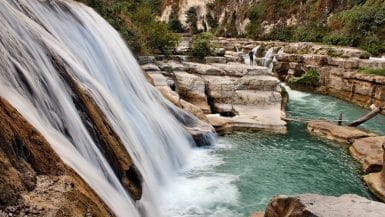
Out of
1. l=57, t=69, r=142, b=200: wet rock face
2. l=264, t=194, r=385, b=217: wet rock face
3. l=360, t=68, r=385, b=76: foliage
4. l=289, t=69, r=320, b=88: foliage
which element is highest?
l=57, t=69, r=142, b=200: wet rock face

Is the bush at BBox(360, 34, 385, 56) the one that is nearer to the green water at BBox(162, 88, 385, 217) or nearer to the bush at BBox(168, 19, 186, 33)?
the green water at BBox(162, 88, 385, 217)

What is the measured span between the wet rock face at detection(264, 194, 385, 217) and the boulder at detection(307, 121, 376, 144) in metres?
7.95

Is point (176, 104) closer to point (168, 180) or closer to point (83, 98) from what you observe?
point (168, 180)

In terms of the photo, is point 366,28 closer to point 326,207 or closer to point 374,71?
Result: point 374,71

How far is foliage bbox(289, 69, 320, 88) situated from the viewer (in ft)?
86.0

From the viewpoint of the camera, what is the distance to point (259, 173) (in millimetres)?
11492

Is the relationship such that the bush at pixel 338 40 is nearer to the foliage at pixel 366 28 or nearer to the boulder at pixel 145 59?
the foliage at pixel 366 28

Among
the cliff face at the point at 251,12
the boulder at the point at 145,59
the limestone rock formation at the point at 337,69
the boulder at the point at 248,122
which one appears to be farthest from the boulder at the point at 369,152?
the cliff face at the point at 251,12

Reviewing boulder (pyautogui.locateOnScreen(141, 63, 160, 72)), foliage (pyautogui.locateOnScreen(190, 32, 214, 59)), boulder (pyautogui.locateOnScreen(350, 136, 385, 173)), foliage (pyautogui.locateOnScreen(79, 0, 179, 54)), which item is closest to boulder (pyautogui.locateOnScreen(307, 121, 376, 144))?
boulder (pyautogui.locateOnScreen(350, 136, 385, 173))

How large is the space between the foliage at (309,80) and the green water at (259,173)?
34.0ft

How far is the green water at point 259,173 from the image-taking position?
9328 mm

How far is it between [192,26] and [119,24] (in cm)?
3823

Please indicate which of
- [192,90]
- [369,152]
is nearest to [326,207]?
[369,152]

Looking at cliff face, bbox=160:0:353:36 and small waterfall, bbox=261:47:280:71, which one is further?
cliff face, bbox=160:0:353:36
